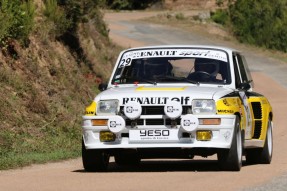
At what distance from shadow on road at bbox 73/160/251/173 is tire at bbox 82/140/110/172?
0.58 feet

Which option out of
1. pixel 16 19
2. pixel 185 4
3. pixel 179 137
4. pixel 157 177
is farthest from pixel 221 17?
pixel 157 177

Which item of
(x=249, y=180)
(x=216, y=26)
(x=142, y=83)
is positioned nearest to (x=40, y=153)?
(x=142, y=83)

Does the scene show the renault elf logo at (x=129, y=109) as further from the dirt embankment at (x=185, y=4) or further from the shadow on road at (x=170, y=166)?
the dirt embankment at (x=185, y=4)

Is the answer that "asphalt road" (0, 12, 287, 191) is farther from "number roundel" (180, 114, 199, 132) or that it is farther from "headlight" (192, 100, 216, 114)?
"headlight" (192, 100, 216, 114)

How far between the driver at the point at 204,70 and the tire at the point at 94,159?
69.8 inches

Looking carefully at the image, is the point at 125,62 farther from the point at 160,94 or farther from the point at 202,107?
the point at 202,107

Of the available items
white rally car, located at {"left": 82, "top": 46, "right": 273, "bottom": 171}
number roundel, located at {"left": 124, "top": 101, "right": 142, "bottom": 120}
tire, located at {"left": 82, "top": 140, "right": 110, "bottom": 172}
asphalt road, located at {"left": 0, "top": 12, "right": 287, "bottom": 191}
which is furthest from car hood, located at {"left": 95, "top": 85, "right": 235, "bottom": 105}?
asphalt road, located at {"left": 0, "top": 12, "right": 287, "bottom": 191}

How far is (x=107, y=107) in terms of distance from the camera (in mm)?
13938

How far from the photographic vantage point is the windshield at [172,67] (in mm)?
15086

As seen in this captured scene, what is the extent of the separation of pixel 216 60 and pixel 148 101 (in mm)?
2029

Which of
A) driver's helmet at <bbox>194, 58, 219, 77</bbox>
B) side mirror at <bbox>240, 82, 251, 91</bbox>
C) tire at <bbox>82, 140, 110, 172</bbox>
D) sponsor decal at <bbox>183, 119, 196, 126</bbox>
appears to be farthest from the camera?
driver's helmet at <bbox>194, 58, 219, 77</bbox>

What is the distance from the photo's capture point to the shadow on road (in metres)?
14.6

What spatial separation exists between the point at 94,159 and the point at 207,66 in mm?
2287

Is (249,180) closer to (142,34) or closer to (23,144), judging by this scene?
(23,144)
